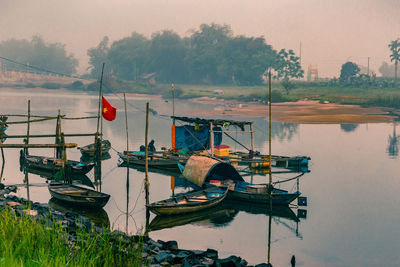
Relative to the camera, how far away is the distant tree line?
15588 cm

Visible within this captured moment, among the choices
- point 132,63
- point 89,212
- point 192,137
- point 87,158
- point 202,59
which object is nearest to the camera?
point 89,212

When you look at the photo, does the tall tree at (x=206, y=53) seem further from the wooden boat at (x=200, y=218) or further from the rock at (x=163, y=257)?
the rock at (x=163, y=257)

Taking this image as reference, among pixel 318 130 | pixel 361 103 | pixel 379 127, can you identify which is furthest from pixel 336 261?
pixel 361 103

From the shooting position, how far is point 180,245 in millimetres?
23188

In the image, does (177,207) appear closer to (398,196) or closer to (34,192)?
(34,192)

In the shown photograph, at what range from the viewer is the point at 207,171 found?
31.0 meters

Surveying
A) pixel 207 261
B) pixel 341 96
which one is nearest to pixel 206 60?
pixel 341 96

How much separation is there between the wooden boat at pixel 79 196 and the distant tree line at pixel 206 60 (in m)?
118

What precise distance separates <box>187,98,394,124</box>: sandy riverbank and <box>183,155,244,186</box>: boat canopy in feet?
175

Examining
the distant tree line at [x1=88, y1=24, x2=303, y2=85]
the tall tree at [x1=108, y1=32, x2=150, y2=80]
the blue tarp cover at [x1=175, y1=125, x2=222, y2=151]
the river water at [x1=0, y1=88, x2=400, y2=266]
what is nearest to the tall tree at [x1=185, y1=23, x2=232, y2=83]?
the distant tree line at [x1=88, y1=24, x2=303, y2=85]

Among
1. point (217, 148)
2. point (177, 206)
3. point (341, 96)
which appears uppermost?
point (341, 96)

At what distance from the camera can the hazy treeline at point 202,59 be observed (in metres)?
159

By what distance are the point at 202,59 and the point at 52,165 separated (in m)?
132

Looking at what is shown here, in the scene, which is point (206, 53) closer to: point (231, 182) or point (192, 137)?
point (192, 137)
